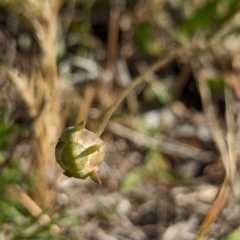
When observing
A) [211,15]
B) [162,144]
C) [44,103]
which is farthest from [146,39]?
[44,103]

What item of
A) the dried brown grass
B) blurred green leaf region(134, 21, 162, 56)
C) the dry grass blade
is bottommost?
the dry grass blade

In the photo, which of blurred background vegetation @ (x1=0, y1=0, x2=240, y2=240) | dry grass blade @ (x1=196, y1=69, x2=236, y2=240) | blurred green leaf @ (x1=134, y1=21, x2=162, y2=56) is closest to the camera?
blurred background vegetation @ (x1=0, y1=0, x2=240, y2=240)

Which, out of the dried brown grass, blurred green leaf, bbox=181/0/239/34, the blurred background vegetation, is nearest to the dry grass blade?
the blurred background vegetation

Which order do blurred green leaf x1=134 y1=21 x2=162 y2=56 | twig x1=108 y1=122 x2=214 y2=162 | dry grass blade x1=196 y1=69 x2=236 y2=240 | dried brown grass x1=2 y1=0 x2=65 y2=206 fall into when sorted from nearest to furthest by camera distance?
dried brown grass x1=2 y1=0 x2=65 y2=206, dry grass blade x1=196 y1=69 x2=236 y2=240, twig x1=108 y1=122 x2=214 y2=162, blurred green leaf x1=134 y1=21 x2=162 y2=56

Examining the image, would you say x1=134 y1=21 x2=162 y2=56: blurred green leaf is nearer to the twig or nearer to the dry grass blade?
the dry grass blade

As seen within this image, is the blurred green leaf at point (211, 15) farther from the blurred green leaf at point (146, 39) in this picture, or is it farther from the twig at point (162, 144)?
the twig at point (162, 144)

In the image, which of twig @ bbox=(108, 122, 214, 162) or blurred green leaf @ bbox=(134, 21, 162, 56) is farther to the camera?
blurred green leaf @ bbox=(134, 21, 162, 56)

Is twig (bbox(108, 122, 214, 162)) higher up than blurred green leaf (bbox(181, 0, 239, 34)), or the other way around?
blurred green leaf (bbox(181, 0, 239, 34))

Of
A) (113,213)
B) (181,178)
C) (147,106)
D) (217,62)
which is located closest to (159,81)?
(147,106)

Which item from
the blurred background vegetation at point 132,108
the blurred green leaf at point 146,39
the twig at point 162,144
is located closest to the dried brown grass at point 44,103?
the blurred background vegetation at point 132,108
